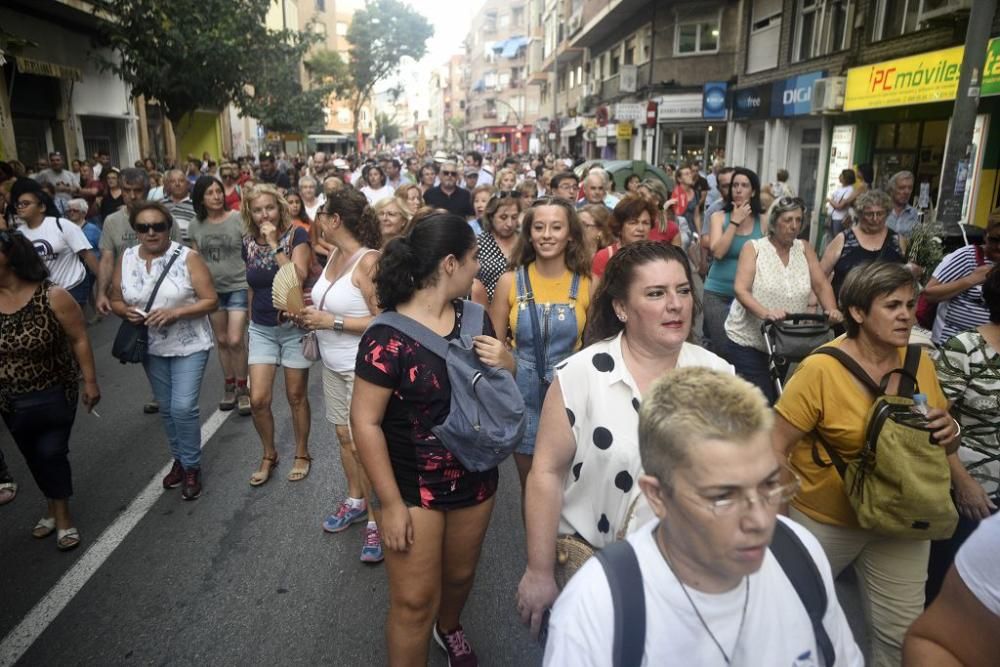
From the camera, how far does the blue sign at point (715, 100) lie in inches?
968

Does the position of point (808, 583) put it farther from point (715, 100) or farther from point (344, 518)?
point (715, 100)

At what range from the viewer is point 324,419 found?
6227 millimetres

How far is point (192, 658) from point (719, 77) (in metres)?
27.1

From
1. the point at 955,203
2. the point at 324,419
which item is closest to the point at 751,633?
the point at 324,419

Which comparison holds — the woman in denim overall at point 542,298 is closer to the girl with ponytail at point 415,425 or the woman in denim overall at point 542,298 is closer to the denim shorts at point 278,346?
the girl with ponytail at point 415,425

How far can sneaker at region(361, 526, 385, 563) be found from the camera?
3.84 m

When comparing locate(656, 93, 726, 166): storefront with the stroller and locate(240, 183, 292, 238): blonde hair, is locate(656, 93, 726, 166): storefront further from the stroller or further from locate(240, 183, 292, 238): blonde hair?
locate(240, 183, 292, 238): blonde hair

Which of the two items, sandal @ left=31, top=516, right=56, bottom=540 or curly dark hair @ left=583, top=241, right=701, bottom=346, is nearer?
curly dark hair @ left=583, top=241, right=701, bottom=346

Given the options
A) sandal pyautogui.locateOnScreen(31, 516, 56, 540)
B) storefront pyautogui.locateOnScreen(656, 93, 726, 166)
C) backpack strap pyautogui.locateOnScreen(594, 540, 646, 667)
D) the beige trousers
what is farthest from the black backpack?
storefront pyautogui.locateOnScreen(656, 93, 726, 166)

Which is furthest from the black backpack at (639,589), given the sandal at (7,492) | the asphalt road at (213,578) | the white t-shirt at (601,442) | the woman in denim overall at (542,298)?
the sandal at (7,492)

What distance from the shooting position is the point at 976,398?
275 cm

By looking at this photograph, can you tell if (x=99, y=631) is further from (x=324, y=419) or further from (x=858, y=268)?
(x=858, y=268)

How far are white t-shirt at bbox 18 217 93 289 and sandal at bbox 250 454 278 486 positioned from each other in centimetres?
286

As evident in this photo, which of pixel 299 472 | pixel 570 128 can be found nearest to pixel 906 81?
pixel 299 472
